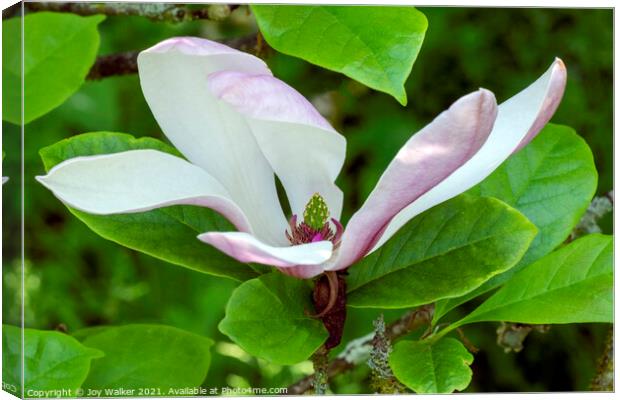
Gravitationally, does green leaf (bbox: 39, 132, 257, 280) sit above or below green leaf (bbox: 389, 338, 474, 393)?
above

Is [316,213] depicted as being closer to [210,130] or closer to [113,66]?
[210,130]

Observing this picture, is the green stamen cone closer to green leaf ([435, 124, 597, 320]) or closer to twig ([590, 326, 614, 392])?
green leaf ([435, 124, 597, 320])

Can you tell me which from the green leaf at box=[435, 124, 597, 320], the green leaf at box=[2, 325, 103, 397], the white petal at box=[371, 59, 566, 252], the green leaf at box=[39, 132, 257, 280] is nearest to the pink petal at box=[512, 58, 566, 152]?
the white petal at box=[371, 59, 566, 252]

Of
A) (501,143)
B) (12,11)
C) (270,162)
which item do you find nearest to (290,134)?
(270,162)

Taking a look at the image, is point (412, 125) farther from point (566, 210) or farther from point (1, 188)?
point (1, 188)

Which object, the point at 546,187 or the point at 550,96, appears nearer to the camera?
the point at 550,96

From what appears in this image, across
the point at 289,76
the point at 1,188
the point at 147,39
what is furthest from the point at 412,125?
the point at 1,188
